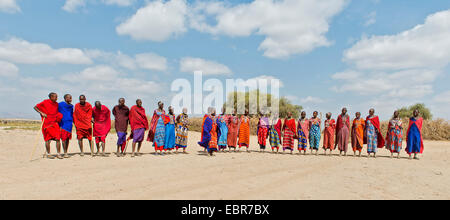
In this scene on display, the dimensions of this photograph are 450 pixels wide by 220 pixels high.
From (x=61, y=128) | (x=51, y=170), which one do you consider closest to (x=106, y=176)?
(x=51, y=170)

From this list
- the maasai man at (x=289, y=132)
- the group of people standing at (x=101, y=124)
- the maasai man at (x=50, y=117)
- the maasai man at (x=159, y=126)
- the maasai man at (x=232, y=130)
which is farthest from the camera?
the maasai man at (x=232, y=130)

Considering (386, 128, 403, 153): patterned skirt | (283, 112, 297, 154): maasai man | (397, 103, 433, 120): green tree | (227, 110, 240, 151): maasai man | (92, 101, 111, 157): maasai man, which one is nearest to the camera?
(92, 101, 111, 157): maasai man

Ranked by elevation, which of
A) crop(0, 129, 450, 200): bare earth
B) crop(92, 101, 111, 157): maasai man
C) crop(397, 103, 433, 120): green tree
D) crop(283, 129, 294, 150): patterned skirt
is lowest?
crop(0, 129, 450, 200): bare earth

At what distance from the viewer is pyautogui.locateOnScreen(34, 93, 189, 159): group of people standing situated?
10008 mm

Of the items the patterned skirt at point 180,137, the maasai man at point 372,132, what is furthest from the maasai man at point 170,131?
the maasai man at point 372,132

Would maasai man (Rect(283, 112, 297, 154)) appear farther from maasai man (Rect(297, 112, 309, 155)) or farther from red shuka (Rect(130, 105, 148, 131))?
red shuka (Rect(130, 105, 148, 131))

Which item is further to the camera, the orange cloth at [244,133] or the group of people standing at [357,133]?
the orange cloth at [244,133]

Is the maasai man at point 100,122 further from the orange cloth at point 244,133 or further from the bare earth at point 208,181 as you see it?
the orange cloth at point 244,133

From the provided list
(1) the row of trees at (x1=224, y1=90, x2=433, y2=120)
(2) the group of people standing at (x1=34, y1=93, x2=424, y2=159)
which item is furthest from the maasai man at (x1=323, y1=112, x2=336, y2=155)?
(1) the row of trees at (x1=224, y1=90, x2=433, y2=120)

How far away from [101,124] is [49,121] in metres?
1.75

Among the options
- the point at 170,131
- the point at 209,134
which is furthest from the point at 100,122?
the point at 209,134

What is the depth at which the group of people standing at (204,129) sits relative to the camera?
10.3 m
